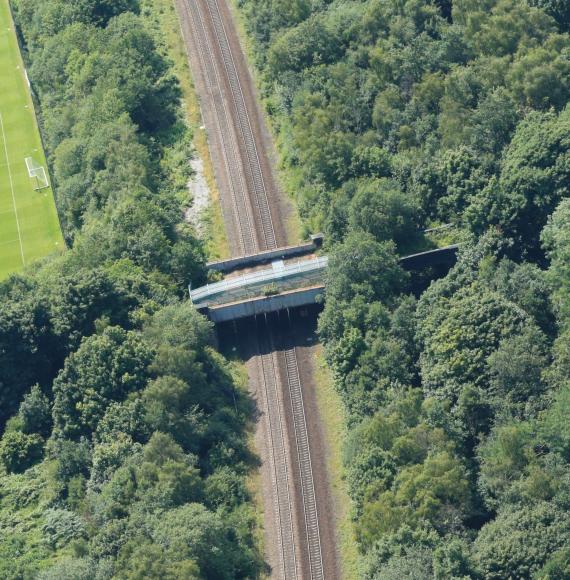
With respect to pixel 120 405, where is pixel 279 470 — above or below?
below

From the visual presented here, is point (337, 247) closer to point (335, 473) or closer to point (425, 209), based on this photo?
point (425, 209)

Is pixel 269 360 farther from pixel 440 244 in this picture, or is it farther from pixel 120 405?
pixel 440 244

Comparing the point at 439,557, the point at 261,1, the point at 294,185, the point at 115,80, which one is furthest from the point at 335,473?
the point at 261,1

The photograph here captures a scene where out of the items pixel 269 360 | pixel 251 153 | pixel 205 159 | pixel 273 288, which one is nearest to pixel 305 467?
pixel 269 360

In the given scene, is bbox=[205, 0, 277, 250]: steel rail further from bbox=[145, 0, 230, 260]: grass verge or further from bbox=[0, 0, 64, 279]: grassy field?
bbox=[0, 0, 64, 279]: grassy field

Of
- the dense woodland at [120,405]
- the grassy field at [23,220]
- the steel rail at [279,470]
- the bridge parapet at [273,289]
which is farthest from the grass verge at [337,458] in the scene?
the grassy field at [23,220]

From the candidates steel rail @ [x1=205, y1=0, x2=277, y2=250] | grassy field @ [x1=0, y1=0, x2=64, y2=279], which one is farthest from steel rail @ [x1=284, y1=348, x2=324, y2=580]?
grassy field @ [x1=0, y1=0, x2=64, y2=279]

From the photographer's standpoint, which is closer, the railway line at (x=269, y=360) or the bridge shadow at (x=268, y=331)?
the railway line at (x=269, y=360)

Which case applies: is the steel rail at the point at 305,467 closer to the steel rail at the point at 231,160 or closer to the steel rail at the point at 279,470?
the steel rail at the point at 279,470
